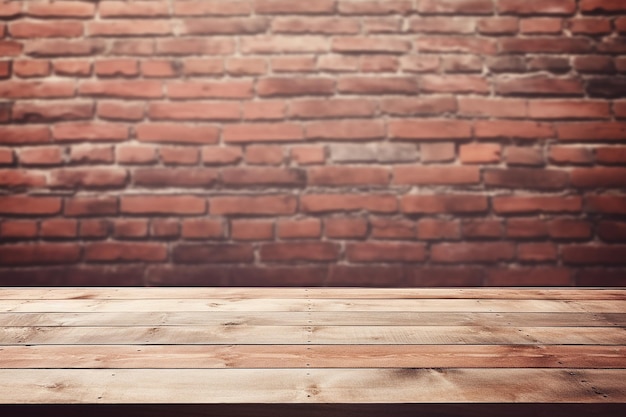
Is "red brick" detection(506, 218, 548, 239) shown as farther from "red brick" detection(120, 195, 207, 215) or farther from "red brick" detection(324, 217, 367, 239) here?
"red brick" detection(120, 195, 207, 215)

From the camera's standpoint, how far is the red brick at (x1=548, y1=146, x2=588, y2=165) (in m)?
1.63

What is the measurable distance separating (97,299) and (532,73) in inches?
61.7

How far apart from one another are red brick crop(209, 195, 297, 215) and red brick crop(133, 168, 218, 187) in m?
0.07

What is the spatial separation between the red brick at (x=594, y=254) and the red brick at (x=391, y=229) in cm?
53

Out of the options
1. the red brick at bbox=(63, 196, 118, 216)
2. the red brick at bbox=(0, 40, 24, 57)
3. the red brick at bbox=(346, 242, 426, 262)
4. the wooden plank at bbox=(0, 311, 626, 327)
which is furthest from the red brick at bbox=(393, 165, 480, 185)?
the red brick at bbox=(0, 40, 24, 57)

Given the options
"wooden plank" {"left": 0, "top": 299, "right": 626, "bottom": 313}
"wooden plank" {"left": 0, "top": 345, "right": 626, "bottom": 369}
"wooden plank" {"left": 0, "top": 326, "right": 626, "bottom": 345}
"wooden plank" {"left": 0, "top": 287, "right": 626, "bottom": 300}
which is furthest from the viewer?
"wooden plank" {"left": 0, "top": 287, "right": 626, "bottom": 300}

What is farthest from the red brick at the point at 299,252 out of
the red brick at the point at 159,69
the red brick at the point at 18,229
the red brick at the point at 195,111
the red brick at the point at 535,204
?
the red brick at the point at 18,229

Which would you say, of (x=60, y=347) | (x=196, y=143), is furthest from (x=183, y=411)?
(x=196, y=143)

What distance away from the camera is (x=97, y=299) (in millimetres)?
1204

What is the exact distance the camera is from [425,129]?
5.37ft

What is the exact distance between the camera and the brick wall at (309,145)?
63.9 inches

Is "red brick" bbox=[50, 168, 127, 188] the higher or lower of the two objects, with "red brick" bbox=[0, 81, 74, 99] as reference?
lower

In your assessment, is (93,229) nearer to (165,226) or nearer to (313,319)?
(165,226)

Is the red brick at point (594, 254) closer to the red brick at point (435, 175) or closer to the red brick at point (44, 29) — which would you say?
the red brick at point (435, 175)
